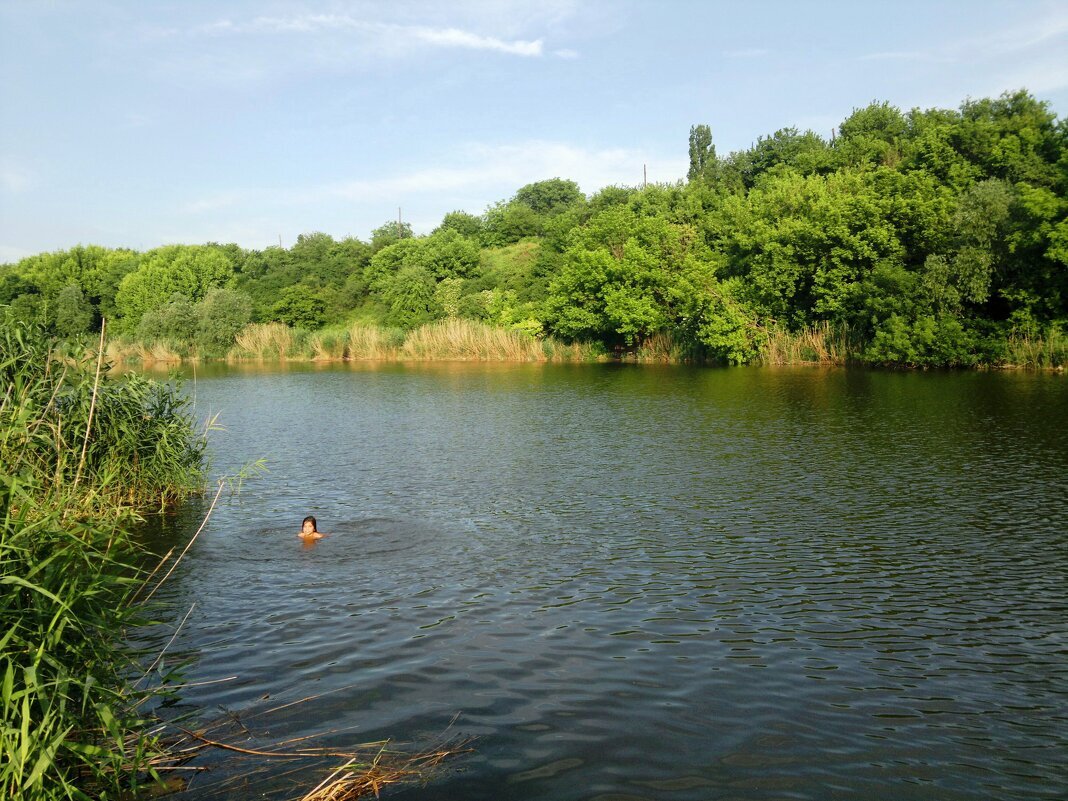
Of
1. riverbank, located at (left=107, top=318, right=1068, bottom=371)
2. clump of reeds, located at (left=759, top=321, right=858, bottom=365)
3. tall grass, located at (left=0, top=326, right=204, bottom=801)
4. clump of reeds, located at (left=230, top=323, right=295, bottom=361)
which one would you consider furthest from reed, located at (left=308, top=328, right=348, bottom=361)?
tall grass, located at (left=0, top=326, right=204, bottom=801)

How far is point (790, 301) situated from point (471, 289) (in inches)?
1270

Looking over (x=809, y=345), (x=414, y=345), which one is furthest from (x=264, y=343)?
(x=809, y=345)

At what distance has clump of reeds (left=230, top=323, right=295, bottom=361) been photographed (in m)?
66.0

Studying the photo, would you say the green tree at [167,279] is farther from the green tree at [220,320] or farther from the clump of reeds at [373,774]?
the clump of reeds at [373,774]

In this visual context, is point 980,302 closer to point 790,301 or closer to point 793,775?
point 790,301

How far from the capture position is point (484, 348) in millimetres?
59094

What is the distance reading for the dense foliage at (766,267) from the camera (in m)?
39.9

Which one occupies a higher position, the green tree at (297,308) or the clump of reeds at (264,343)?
the green tree at (297,308)

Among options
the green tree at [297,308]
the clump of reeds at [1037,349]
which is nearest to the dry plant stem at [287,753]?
the clump of reeds at [1037,349]

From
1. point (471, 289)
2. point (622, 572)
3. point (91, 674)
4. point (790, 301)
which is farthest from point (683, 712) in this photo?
point (471, 289)

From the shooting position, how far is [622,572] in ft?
36.9

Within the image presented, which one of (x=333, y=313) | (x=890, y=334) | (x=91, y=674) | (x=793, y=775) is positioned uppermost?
(x=333, y=313)

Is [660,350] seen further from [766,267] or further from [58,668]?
[58,668]

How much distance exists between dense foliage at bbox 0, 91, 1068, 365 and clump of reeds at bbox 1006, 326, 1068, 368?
0.47ft
